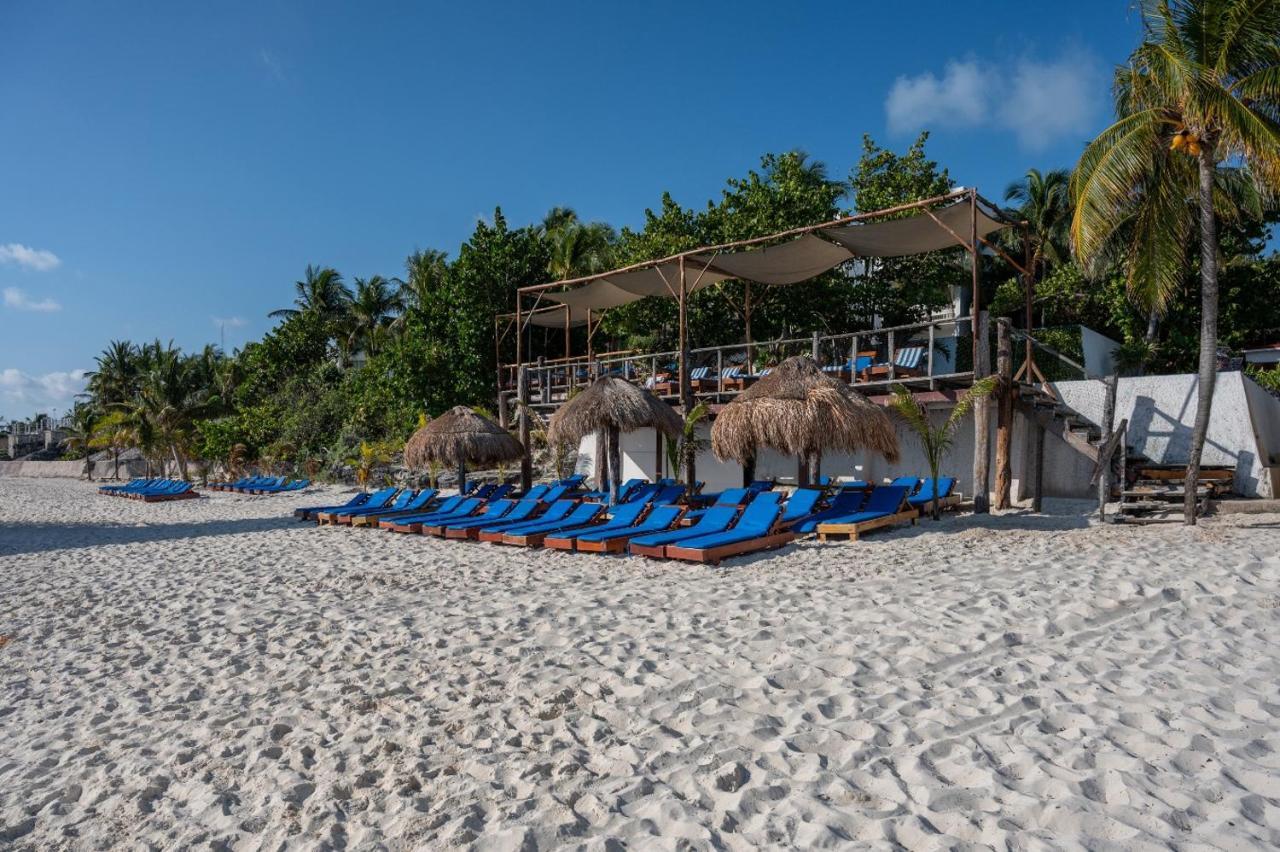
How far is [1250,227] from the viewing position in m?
20.0

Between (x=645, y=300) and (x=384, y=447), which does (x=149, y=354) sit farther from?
(x=645, y=300)

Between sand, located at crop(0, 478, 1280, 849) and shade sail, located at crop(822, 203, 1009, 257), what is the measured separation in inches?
240

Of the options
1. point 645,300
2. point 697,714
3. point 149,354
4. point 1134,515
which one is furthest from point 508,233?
point 149,354

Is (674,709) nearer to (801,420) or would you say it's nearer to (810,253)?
Answer: (801,420)

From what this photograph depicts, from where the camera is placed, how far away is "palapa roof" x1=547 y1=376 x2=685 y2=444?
12289 mm

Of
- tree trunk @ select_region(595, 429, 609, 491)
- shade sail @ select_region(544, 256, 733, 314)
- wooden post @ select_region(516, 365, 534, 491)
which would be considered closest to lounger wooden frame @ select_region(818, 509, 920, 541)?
tree trunk @ select_region(595, 429, 609, 491)

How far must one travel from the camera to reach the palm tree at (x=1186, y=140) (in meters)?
8.52

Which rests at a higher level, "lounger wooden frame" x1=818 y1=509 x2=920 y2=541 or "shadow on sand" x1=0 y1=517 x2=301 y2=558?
"lounger wooden frame" x1=818 y1=509 x2=920 y2=541

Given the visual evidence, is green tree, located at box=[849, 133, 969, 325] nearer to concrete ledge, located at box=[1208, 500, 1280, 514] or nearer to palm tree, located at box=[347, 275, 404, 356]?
concrete ledge, located at box=[1208, 500, 1280, 514]

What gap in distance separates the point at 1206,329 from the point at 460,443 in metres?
11.7

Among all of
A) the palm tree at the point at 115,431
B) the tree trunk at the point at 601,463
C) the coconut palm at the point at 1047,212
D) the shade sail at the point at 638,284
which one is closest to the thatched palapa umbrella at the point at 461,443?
the tree trunk at the point at 601,463

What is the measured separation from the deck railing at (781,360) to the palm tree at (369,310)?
49.8ft

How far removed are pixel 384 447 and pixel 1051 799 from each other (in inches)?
858

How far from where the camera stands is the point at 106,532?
14.3 m
